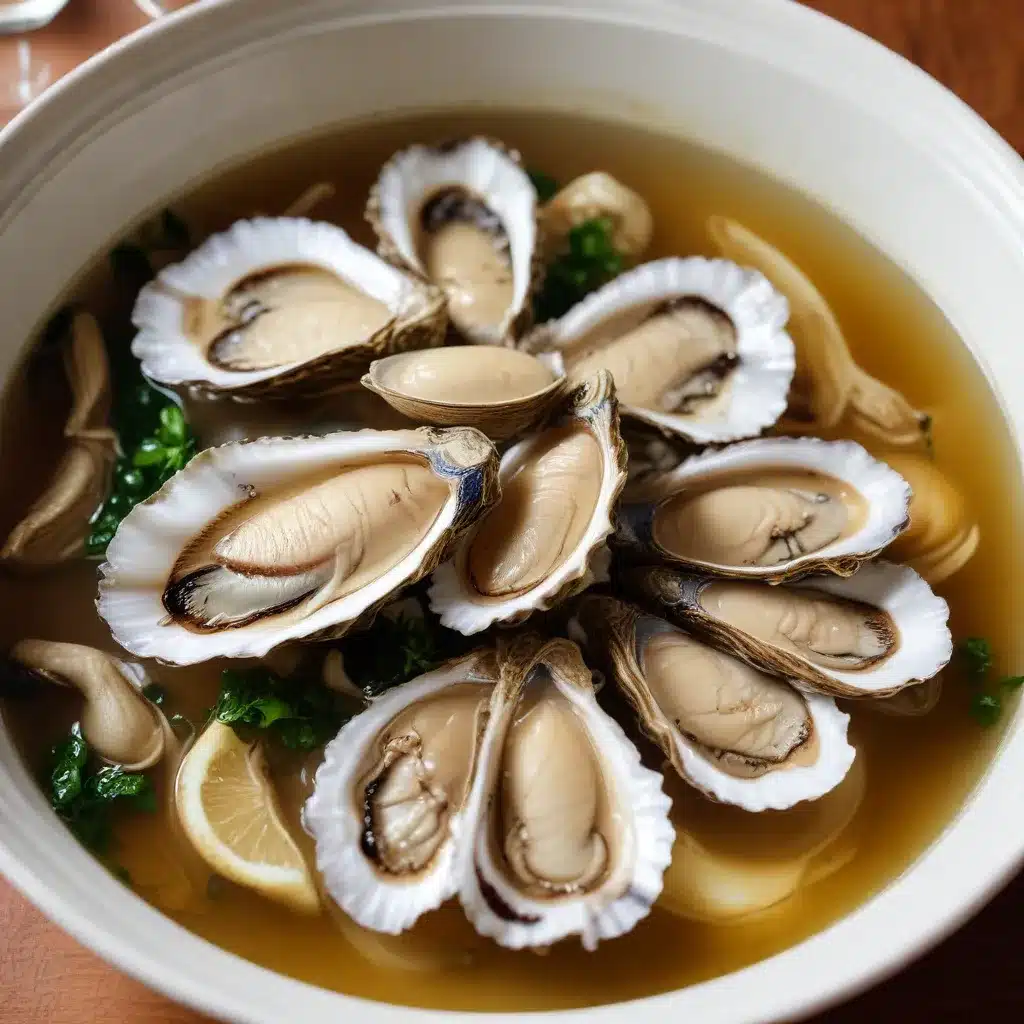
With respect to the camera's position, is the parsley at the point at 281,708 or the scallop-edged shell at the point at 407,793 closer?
the scallop-edged shell at the point at 407,793

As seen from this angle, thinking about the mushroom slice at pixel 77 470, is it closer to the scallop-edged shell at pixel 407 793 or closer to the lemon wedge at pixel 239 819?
the lemon wedge at pixel 239 819

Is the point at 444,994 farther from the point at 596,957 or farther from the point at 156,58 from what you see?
the point at 156,58

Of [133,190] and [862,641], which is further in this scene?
[133,190]

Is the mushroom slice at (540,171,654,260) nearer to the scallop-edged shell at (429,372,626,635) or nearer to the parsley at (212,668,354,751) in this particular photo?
the scallop-edged shell at (429,372,626,635)

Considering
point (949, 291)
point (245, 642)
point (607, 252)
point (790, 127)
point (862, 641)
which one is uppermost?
point (790, 127)

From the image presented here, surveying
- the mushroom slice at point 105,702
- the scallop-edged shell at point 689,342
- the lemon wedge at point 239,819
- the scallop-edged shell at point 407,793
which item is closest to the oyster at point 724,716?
the scallop-edged shell at point 407,793

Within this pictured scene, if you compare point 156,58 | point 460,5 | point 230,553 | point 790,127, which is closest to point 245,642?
point 230,553
